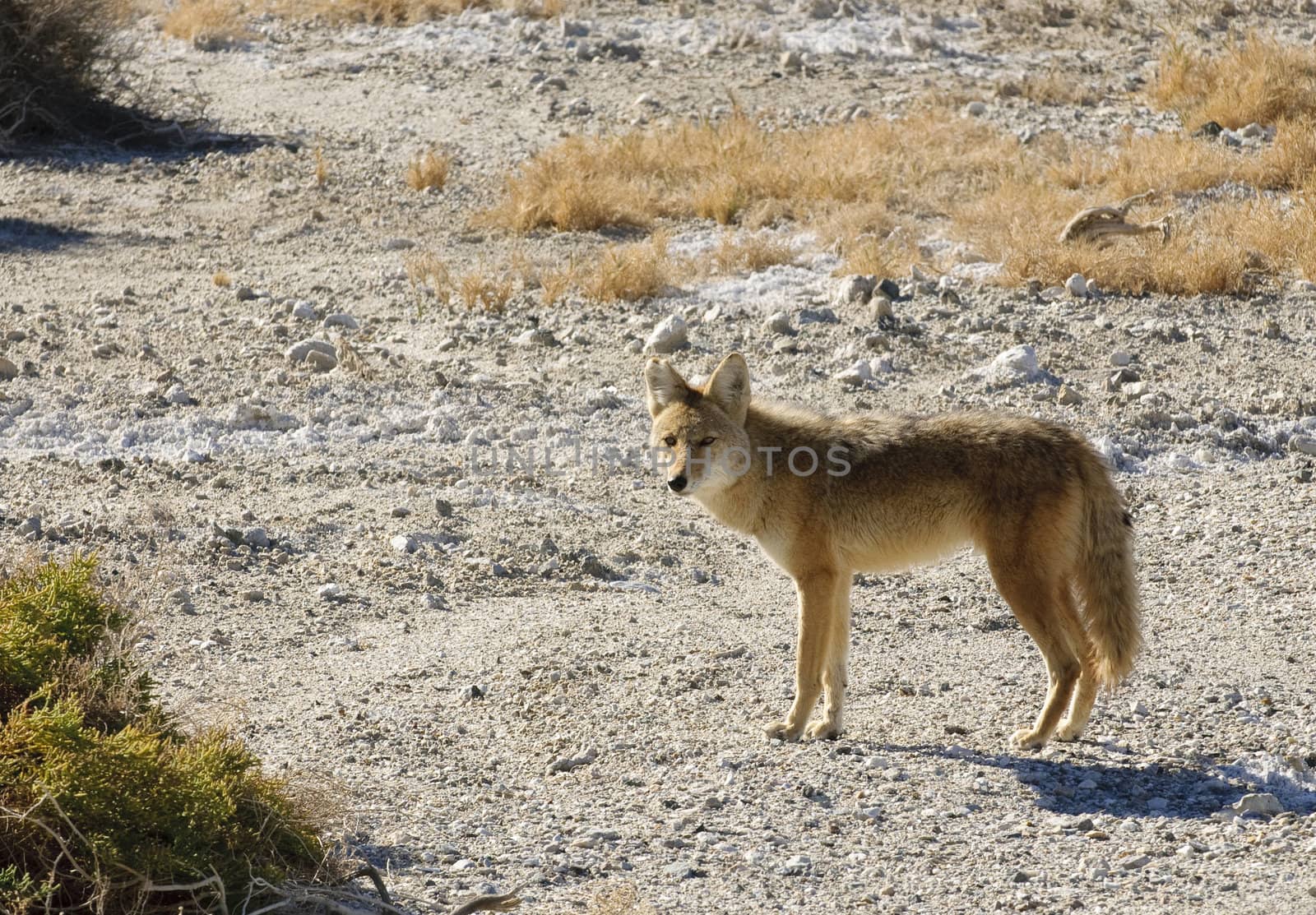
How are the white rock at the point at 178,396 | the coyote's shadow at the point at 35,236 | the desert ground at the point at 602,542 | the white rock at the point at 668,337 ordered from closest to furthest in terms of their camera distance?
the desert ground at the point at 602,542 → the white rock at the point at 178,396 → the white rock at the point at 668,337 → the coyote's shadow at the point at 35,236

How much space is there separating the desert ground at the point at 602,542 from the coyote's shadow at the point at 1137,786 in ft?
0.06

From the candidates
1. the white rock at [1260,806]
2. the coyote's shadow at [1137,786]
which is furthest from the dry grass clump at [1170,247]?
the white rock at [1260,806]

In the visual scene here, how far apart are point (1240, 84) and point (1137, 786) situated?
436 inches

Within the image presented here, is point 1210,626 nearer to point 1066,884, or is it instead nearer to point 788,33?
point 1066,884

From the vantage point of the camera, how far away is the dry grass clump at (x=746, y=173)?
12539mm

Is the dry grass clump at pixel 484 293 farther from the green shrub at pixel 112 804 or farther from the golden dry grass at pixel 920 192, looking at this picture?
the green shrub at pixel 112 804

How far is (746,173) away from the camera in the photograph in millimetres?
12945

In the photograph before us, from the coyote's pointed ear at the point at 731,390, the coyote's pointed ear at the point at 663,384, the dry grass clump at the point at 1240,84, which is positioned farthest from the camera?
the dry grass clump at the point at 1240,84

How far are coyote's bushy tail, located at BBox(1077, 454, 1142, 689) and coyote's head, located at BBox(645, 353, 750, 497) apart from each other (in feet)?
4.40

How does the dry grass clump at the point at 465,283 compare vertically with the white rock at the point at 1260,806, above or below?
below

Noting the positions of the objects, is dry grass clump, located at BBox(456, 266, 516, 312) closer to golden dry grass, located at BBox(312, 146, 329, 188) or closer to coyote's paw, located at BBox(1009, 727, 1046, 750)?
golden dry grass, located at BBox(312, 146, 329, 188)

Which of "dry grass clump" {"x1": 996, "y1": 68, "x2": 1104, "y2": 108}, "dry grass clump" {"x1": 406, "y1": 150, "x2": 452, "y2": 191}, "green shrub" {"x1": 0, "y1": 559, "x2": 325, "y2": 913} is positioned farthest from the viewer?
"dry grass clump" {"x1": 996, "y1": 68, "x2": 1104, "y2": 108}

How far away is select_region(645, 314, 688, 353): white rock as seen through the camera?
9945mm

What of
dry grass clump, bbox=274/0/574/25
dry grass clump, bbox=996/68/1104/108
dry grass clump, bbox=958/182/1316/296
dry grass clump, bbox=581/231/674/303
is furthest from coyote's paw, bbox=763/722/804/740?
dry grass clump, bbox=274/0/574/25
